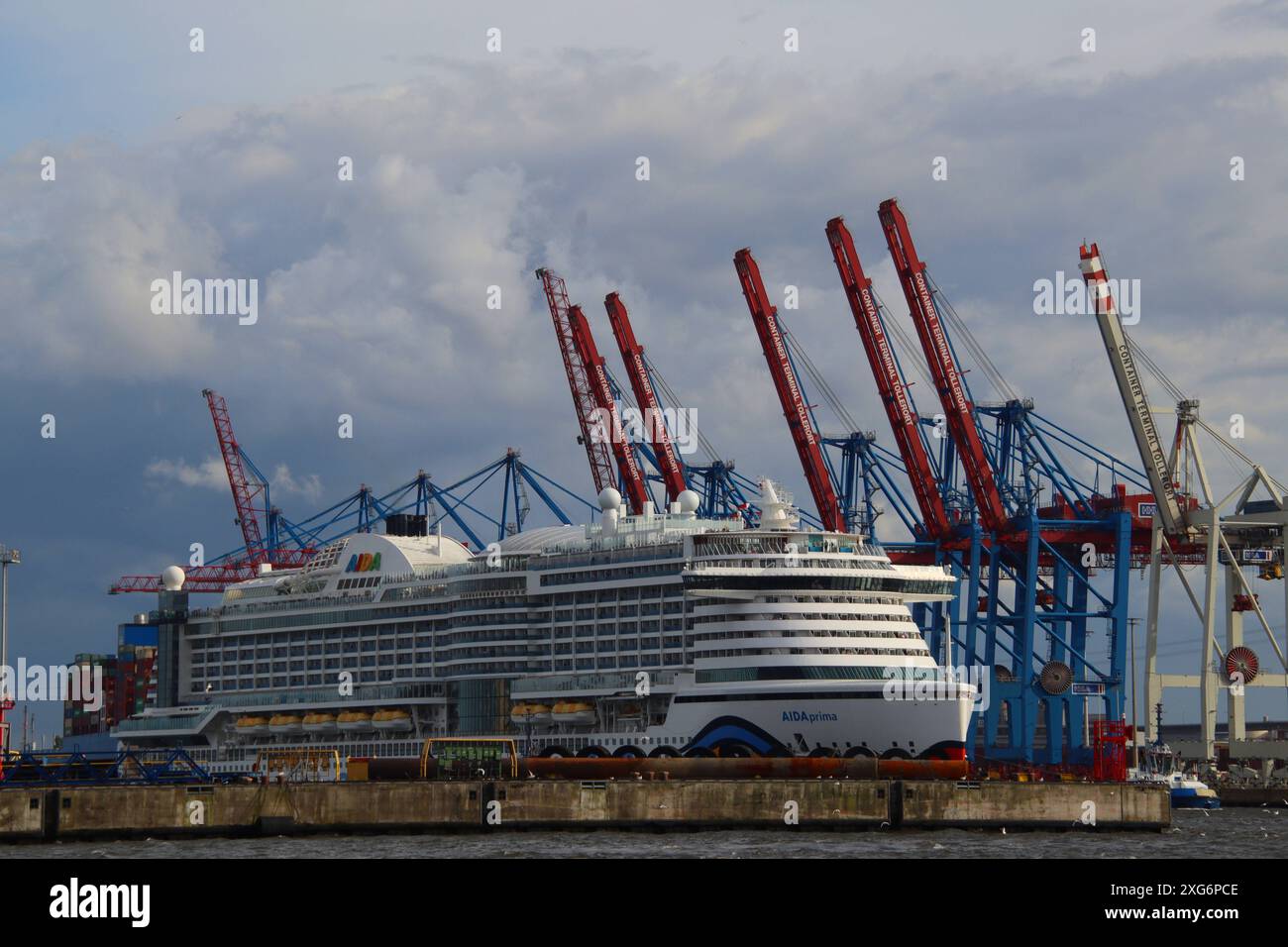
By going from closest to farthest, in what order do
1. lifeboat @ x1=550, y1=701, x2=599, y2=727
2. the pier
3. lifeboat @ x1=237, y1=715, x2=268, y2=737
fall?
the pier → lifeboat @ x1=550, y1=701, x2=599, y2=727 → lifeboat @ x1=237, y1=715, x2=268, y2=737

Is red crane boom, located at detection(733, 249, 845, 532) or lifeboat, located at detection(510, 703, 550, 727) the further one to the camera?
red crane boom, located at detection(733, 249, 845, 532)

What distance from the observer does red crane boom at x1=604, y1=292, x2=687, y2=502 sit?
14250cm

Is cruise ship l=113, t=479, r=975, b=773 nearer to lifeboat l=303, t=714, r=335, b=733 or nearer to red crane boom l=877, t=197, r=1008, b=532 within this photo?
lifeboat l=303, t=714, r=335, b=733

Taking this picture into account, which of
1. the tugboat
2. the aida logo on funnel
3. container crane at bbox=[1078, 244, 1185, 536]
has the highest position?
container crane at bbox=[1078, 244, 1185, 536]

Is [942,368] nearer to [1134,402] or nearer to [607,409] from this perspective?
[1134,402]

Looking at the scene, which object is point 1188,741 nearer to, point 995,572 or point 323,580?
point 995,572

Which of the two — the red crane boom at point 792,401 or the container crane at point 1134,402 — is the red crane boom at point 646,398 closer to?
the red crane boom at point 792,401

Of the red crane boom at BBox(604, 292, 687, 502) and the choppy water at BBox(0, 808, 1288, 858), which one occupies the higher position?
the red crane boom at BBox(604, 292, 687, 502)

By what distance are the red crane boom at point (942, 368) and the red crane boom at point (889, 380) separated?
105 inches

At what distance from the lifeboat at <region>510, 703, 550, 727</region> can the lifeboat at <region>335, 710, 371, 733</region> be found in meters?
11.9

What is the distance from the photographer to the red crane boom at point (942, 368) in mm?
131250

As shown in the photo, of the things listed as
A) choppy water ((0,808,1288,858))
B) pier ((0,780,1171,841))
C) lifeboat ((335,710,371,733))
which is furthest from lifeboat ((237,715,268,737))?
choppy water ((0,808,1288,858))

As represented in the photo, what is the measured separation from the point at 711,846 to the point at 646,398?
8043 cm
